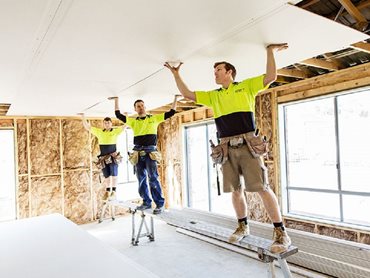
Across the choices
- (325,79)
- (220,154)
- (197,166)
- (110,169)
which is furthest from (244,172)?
(197,166)

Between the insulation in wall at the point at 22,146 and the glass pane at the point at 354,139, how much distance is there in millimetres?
6751

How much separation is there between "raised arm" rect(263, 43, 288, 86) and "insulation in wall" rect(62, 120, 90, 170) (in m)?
6.25

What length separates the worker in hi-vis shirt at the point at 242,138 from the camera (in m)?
2.37

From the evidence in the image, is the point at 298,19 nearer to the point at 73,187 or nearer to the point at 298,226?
the point at 298,226

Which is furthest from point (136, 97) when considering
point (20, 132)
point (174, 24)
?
point (20, 132)

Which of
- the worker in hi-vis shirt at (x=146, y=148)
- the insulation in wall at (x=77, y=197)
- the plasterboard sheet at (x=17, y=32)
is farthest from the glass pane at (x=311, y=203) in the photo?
the insulation in wall at (x=77, y=197)

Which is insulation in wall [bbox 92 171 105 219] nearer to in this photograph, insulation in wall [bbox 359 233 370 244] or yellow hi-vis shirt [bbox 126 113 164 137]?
yellow hi-vis shirt [bbox 126 113 164 137]

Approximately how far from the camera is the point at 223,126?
2549 mm

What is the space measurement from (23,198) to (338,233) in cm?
674

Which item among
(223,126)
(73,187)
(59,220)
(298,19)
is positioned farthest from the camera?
(73,187)

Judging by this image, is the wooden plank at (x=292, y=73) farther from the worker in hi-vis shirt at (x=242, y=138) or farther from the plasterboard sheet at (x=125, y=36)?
the plasterboard sheet at (x=125, y=36)

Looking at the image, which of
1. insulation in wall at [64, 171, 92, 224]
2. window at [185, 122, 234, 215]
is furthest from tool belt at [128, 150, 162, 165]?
insulation in wall at [64, 171, 92, 224]

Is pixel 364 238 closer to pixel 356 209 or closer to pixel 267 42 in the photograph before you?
Answer: pixel 356 209

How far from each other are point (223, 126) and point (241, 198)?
2.28 feet
